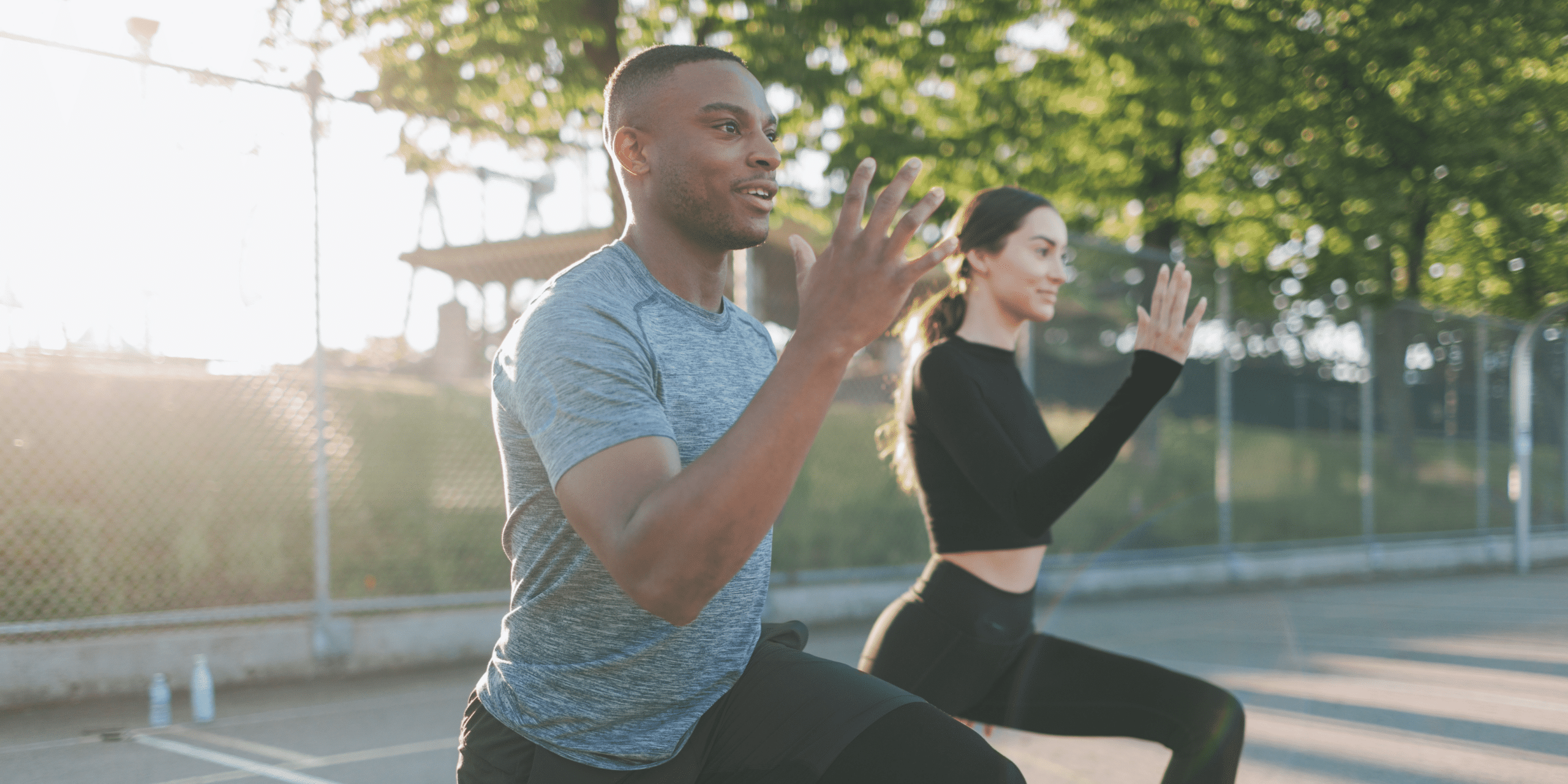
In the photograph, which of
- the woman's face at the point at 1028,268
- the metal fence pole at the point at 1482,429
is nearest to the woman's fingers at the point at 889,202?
the woman's face at the point at 1028,268

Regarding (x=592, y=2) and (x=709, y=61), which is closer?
(x=709, y=61)

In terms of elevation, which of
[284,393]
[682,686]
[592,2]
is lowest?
[682,686]

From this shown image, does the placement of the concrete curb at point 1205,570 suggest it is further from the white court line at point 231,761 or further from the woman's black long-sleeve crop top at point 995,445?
the woman's black long-sleeve crop top at point 995,445

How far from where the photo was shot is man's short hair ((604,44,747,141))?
1.90m

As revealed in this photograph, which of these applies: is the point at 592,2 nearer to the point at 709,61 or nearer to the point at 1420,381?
the point at 709,61

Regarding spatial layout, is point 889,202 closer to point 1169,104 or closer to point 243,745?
point 243,745

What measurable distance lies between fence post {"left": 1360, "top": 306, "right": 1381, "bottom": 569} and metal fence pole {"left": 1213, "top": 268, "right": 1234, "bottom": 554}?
10.6ft

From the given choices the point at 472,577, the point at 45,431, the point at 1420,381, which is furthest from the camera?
the point at 1420,381

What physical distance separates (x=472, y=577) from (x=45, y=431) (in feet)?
9.40

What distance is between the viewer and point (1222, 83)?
556 inches

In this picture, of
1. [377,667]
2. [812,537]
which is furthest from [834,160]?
[377,667]

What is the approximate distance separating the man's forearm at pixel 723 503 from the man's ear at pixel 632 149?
636 millimetres

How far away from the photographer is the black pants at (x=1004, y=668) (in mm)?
2877

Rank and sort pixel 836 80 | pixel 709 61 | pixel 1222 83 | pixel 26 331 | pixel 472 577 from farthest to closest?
pixel 1222 83, pixel 836 80, pixel 472 577, pixel 26 331, pixel 709 61
